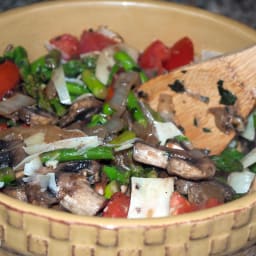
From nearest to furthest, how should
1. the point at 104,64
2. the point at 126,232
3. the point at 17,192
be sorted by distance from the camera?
the point at 126,232, the point at 17,192, the point at 104,64

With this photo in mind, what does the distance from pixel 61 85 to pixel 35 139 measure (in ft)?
1.00

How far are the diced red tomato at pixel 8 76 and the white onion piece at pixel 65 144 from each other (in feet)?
1.03

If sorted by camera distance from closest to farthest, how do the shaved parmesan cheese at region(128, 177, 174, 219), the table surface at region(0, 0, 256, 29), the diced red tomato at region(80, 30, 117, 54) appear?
the shaved parmesan cheese at region(128, 177, 174, 219), the diced red tomato at region(80, 30, 117, 54), the table surface at region(0, 0, 256, 29)

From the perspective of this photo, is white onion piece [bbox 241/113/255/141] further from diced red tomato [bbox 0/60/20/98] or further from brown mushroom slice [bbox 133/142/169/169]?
diced red tomato [bbox 0/60/20/98]

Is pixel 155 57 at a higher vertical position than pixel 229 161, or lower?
higher

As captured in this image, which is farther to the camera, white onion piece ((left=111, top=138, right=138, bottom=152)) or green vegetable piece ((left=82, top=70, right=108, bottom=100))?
green vegetable piece ((left=82, top=70, right=108, bottom=100))

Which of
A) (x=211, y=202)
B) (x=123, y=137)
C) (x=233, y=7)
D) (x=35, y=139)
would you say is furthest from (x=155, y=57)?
(x=233, y=7)

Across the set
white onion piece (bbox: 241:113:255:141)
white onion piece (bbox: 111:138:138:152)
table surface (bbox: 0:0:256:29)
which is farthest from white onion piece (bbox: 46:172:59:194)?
table surface (bbox: 0:0:256:29)

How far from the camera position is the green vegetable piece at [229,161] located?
1963mm

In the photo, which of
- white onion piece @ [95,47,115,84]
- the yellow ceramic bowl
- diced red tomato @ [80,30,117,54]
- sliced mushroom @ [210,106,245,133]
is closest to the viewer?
the yellow ceramic bowl

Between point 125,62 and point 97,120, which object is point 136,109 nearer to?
point 97,120

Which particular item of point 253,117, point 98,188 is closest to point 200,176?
point 98,188

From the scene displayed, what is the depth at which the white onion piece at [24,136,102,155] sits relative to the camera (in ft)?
5.95

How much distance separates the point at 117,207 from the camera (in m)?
1.67
